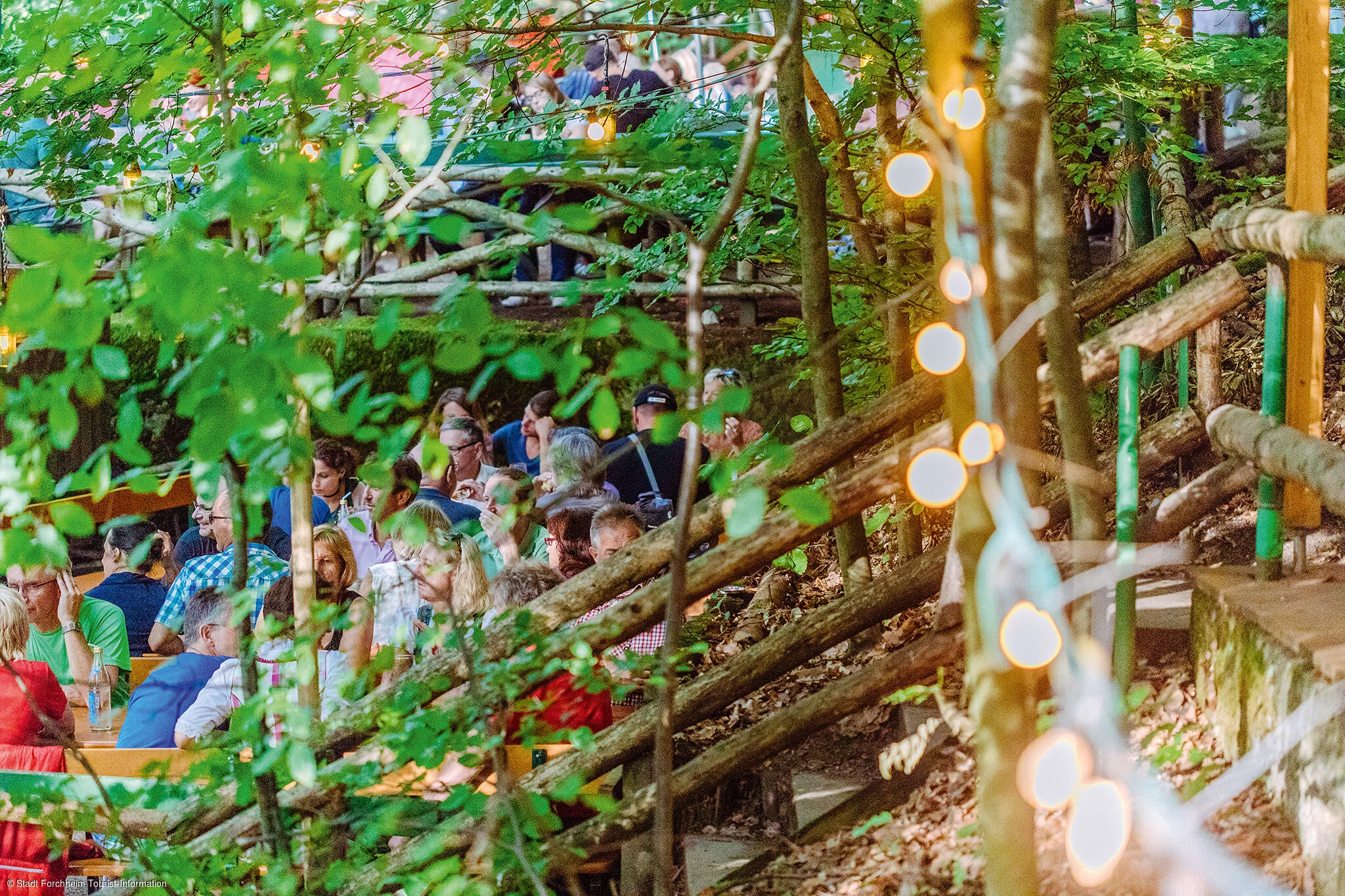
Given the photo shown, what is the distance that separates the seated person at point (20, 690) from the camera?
12.7ft

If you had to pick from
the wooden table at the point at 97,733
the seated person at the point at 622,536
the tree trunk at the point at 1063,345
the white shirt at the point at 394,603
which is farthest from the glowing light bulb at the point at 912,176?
the wooden table at the point at 97,733

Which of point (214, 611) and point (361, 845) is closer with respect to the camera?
point (361, 845)

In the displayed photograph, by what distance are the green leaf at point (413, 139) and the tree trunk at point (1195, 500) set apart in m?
2.31

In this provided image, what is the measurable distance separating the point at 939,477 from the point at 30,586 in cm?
440

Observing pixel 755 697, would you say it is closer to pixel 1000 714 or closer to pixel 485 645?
pixel 485 645

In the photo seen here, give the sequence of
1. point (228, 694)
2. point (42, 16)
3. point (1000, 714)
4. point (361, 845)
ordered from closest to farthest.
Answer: point (1000, 714)
point (361, 845)
point (42, 16)
point (228, 694)

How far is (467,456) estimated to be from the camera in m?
6.37

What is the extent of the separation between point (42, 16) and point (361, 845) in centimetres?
208

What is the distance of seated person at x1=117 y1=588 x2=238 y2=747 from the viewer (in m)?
4.04

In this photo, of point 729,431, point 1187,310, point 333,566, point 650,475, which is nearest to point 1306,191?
point 1187,310

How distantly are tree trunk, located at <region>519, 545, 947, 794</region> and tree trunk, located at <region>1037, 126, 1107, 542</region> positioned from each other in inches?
56.5

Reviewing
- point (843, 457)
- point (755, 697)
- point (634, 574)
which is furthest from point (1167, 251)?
point (755, 697)

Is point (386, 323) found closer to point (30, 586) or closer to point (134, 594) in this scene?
point (30, 586)

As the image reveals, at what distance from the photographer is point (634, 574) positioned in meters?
3.22
